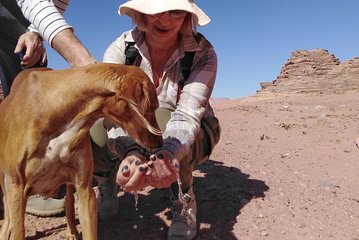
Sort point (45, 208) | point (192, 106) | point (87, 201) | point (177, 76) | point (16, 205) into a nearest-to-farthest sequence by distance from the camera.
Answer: point (16, 205) < point (87, 201) < point (192, 106) < point (177, 76) < point (45, 208)

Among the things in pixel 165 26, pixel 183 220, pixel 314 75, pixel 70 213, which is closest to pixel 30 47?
pixel 165 26

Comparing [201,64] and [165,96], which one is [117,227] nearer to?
[165,96]

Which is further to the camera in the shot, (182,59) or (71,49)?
(182,59)

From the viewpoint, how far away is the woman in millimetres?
3363

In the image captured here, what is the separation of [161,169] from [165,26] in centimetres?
127

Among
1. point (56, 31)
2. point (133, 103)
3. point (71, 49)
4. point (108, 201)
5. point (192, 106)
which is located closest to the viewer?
point (133, 103)

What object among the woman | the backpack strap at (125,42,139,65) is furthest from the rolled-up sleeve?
the backpack strap at (125,42,139,65)

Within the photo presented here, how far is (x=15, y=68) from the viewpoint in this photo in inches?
191

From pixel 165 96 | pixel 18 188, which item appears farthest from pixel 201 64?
pixel 18 188

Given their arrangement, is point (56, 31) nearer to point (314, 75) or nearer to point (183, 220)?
point (183, 220)

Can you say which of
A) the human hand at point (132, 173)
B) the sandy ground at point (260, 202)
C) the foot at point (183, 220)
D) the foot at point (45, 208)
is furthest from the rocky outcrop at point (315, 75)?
the human hand at point (132, 173)

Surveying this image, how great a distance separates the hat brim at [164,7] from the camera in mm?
3289

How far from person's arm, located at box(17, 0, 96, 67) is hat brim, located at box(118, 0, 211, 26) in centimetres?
53

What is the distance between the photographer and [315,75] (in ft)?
185
